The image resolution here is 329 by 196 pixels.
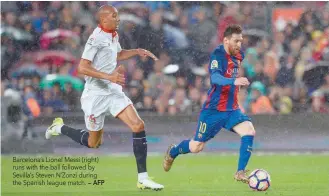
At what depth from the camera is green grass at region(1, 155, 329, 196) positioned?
1334 cm

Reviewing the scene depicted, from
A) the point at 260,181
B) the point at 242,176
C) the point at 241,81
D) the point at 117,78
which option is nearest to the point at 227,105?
the point at 242,176

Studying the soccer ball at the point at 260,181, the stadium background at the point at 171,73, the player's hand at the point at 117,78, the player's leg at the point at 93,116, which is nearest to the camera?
the player's hand at the point at 117,78

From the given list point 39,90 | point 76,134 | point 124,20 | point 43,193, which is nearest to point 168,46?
point 124,20

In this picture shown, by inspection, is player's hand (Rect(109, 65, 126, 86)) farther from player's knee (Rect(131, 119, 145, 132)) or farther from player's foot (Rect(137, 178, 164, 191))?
player's foot (Rect(137, 178, 164, 191))

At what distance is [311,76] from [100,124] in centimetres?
689

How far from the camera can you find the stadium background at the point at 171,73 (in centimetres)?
1903

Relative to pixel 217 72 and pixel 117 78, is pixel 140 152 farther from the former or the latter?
pixel 217 72

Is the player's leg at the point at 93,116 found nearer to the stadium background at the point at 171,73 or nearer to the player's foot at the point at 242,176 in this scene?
the player's foot at the point at 242,176

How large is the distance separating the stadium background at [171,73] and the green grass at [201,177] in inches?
7.3

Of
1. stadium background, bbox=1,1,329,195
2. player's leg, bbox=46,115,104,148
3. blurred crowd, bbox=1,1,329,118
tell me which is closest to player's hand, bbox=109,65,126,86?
player's leg, bbox=46,115,104,148

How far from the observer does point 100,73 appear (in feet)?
43.2

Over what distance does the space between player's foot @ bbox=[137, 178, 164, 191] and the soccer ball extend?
1209mm

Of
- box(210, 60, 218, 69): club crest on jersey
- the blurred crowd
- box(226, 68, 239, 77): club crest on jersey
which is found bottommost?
box(226, 68, 239, 77): club crest on jersey


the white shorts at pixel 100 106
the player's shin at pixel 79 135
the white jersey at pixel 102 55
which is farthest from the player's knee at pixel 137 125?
the player's shin at pixel 79 135
